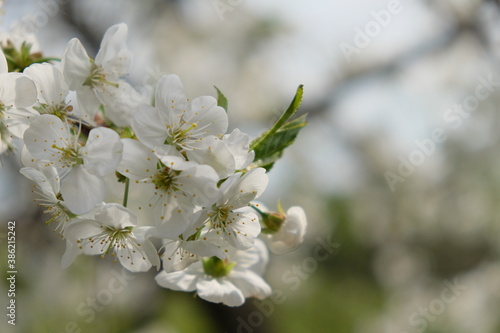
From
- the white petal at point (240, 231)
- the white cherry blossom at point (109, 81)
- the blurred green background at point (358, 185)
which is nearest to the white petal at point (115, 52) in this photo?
the white cherry blossom at point (109, 81)

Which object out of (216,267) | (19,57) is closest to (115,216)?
(216,267)

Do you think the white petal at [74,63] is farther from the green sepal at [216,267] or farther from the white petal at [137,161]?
the green sepal at [216,267]

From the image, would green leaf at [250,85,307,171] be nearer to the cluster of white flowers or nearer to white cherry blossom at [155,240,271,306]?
the cluster of white flowers

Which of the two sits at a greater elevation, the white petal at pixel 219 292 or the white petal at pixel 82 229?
the white petal at pixel 82 229

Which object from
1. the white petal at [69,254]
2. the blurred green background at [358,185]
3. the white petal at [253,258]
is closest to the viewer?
the white petal at [69,254]

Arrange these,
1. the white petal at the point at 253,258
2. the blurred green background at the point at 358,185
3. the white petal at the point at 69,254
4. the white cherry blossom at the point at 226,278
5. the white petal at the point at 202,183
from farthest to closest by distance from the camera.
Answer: the blurred green background at the point at 358,185
the white petal at the point at 253,258
the white cherry blossom at the point at 226,278
the white petal at the point at 69,254
the white petal at the point at 202,183

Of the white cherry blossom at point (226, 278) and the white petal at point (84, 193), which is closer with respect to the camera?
the white petal at point (84, 193)
